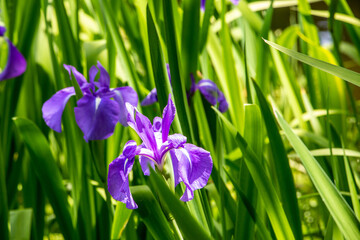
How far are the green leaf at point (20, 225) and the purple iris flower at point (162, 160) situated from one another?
1.38 ft

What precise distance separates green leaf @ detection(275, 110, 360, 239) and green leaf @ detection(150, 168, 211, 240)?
0.20 metres

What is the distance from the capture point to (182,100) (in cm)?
74

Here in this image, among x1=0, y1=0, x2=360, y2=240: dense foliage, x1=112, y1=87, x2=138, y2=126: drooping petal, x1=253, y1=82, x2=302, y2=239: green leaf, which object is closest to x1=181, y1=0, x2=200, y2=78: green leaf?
x1=0, y1=0, x2=360, y2=240: dense foliage

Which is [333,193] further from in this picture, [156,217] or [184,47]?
[184,47]

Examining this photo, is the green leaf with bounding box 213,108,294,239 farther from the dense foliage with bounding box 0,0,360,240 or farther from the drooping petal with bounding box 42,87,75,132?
the drooping petal with bounding box 42,87,75,132

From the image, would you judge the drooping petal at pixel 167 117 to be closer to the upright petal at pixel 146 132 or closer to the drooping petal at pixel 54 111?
the upright petal at pixel 146 132

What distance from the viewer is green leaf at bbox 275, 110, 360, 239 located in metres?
0.61

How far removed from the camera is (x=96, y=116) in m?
0.76

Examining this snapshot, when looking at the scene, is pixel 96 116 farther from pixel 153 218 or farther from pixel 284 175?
pixel 284 175

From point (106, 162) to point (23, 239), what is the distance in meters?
0.24

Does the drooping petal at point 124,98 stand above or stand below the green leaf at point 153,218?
above

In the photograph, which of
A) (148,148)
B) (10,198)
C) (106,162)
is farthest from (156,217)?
(10,198)

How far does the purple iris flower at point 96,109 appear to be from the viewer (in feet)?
2.45

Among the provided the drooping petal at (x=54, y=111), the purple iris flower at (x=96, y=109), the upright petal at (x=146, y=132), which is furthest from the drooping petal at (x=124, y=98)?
the upright petal at (x=146, y=132)
